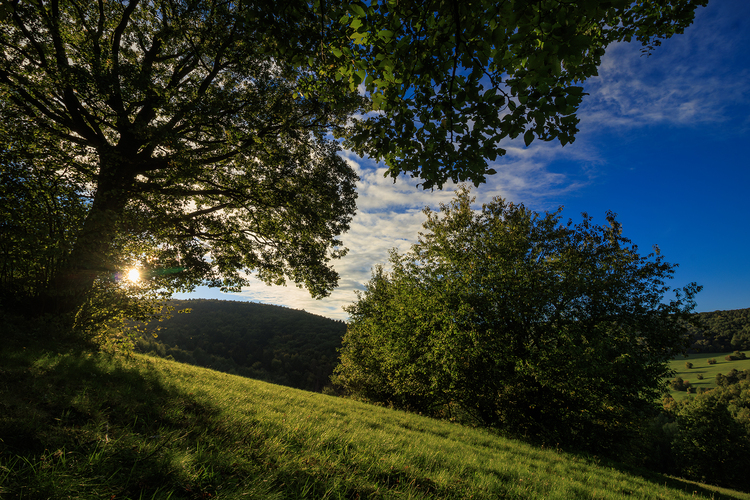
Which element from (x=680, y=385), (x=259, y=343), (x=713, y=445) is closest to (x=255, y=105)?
(x=713, y=445)

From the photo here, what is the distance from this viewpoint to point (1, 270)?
28.1 feet

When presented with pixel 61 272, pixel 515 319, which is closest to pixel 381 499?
pixel 61 272

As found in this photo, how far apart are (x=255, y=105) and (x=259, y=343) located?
9567 cm

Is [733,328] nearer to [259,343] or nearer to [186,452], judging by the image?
[186,452]

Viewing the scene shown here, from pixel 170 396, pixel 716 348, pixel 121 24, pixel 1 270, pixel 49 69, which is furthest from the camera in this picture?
pixel 716 348

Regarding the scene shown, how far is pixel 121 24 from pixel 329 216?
10379 mm

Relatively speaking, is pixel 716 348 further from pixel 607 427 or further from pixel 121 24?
pixel 121 24

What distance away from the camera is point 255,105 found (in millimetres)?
10602

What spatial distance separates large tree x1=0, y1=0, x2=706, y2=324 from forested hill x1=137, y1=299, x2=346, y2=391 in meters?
61.3

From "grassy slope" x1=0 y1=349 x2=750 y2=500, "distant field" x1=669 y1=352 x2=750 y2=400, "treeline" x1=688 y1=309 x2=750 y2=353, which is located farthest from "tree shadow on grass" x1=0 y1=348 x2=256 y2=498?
"treeline" x1=688 y1=309 x2=750 y2=353

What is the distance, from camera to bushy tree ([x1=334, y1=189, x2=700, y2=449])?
14.1 meters

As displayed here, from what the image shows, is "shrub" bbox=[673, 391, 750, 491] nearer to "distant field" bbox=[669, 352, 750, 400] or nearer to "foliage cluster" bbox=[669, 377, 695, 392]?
"distant field" bbox=[669, 352, 750, 400]

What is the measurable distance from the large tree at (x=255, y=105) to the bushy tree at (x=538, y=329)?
875 centimetres

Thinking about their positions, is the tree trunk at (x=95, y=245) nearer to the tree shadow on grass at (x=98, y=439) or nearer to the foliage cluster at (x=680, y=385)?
the tree shadow on grass at (x=98, y=439)
